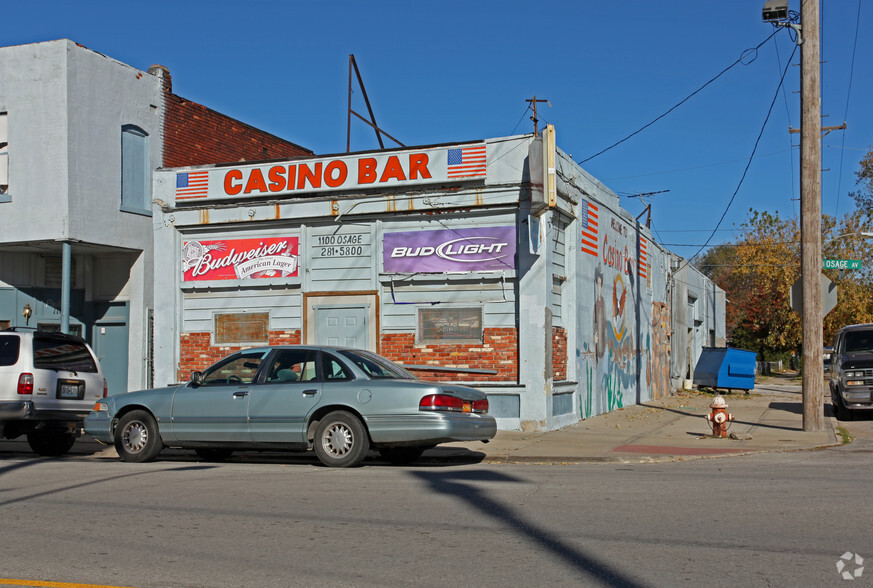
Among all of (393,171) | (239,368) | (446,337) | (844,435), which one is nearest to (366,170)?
(393,171)

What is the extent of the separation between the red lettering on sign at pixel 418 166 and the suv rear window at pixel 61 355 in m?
6.38

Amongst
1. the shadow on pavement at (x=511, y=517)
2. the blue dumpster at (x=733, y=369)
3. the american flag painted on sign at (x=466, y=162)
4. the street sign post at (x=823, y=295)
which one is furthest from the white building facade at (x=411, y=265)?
the blue dumpster at (x=733, y=369)

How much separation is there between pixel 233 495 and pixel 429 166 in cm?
880

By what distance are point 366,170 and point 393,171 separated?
0.56 meters

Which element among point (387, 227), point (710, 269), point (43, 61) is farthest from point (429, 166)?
point (710, 269)

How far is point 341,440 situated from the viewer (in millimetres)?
10945

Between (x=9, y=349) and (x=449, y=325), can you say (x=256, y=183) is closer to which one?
(x=449, y=325)

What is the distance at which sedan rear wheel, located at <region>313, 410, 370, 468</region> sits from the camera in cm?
1080

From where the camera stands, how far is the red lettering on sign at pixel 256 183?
1741 centimetres

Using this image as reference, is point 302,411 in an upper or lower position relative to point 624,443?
upper

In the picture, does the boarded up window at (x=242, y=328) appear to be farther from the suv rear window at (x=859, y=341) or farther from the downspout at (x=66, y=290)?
the suv rear window at (x=859, y=341)

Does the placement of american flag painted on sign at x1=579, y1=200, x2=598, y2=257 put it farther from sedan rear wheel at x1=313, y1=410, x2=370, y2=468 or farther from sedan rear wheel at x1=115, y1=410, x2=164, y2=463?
sedan rear wheel at x1=115, y1=410, x2=164, y2=463

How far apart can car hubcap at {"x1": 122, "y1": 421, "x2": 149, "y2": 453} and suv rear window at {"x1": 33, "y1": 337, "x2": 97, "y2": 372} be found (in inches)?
78.2

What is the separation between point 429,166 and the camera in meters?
16.2
